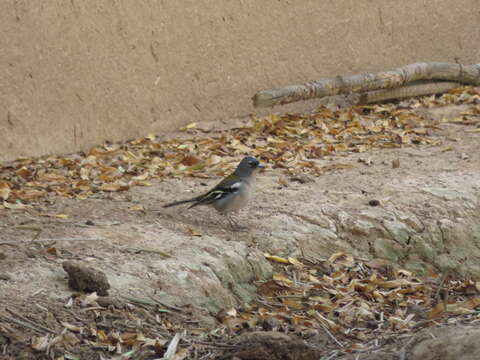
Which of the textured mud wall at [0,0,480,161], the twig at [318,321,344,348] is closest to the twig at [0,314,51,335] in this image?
the twig at [318,321,344,348]

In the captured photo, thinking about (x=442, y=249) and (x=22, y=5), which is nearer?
(x=442, y=249)

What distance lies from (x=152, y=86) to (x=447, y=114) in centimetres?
316

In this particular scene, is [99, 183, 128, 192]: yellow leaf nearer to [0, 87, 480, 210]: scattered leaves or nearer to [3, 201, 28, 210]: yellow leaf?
[0, 87, 480, 210]: scattered leaves

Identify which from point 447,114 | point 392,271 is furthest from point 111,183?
point 447,114

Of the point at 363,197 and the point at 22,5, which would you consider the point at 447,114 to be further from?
the point at 22,5

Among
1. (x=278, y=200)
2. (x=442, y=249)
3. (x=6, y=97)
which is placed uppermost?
(x=6, y=97)

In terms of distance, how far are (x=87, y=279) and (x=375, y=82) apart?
18.0 ft

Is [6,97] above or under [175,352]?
above

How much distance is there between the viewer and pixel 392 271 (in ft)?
20.7

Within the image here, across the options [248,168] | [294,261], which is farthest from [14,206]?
[294,261]

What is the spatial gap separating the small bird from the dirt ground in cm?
16

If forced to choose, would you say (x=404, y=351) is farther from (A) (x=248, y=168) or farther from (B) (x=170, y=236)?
(A) (x=248, y=168)

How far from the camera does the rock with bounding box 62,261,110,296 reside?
4.72 m

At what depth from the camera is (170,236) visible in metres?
5.79
